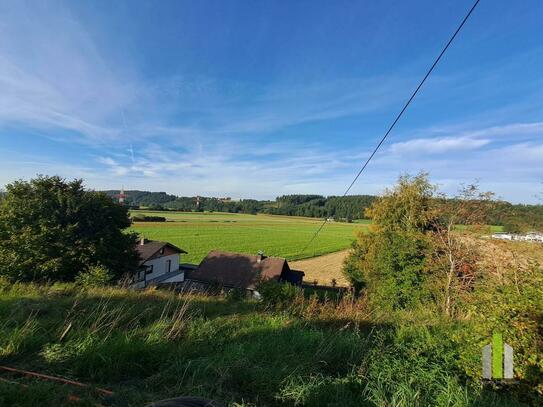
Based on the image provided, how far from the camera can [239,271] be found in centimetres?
2578

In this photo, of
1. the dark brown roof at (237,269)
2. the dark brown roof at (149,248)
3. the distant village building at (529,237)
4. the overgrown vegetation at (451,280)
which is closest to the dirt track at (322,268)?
the overgrown vegetation at (451,280)

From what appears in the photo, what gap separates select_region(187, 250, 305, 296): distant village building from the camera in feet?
80.9

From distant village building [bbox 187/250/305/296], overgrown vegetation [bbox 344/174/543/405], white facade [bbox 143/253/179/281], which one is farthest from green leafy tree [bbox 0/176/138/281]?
overgrown vegetation [bbox 344/174/543/405]

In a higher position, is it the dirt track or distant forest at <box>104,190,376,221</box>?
distant forest at <box>104,190,376,221</box>

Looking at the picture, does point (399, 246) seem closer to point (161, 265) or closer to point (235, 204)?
point (161, 265)

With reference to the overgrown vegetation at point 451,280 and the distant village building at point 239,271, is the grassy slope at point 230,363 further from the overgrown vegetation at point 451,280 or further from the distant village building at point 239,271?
the distant village building at point 239,271

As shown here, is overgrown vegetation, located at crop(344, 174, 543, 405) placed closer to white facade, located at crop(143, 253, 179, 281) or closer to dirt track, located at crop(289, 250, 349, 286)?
dirt track, located at crop(289, 250, 349, 286)

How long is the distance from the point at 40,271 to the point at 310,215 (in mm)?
113251

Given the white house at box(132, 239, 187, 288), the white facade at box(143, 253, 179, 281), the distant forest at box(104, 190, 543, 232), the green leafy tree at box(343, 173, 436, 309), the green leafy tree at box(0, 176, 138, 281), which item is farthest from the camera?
the distant forest at box(104, 190, 543, 232)

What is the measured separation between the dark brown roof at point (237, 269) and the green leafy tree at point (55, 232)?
9254mm

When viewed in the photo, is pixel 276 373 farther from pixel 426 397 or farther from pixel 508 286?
pixel 508 286

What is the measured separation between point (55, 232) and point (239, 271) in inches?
573

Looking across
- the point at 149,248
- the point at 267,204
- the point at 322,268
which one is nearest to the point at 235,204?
the point at 267,204

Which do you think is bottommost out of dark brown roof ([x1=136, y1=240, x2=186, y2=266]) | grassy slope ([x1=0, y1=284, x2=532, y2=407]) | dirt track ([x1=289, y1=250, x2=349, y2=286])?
dirt track ([x1=289, y1=250, x2=349, y2=286])
